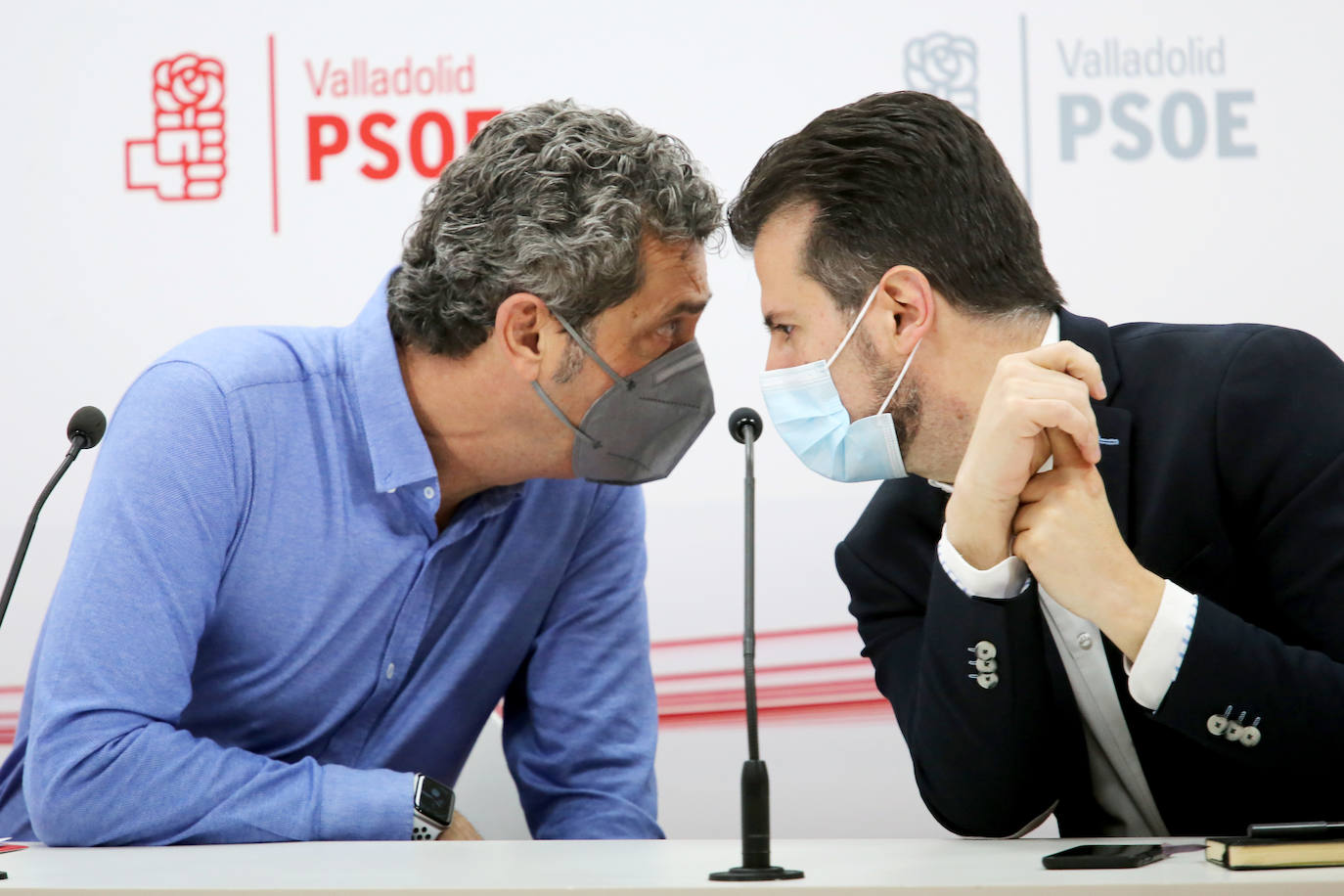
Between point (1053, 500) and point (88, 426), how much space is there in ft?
4.13

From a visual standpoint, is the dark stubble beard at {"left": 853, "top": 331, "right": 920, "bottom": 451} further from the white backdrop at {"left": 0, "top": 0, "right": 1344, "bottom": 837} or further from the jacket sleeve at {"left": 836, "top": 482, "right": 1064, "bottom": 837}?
the white backdrop at {"left": 0, "top": 0, "right": 1344, "bottom": 837}

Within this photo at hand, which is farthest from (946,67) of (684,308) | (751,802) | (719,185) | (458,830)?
(751,802)

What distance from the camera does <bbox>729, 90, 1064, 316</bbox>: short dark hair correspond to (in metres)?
1.82

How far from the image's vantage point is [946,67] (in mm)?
2896

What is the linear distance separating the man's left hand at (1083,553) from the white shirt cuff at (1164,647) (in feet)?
0.04

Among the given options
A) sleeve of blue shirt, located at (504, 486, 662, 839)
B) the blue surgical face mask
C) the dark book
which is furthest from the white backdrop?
the dark book

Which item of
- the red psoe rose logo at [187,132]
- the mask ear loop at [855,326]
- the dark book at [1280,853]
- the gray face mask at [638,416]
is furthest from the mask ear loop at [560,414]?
the red psoe rose logo at [187,132]

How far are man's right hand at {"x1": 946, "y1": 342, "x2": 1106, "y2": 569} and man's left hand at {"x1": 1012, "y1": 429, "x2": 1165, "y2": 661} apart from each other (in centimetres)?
2

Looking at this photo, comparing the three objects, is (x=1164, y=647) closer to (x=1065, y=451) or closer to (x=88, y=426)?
(x=1065, y=451)

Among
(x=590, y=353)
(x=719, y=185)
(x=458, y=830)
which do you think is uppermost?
(x=719, y=185)

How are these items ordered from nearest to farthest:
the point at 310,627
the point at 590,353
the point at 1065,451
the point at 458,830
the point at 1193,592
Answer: the point at 1065,451, the point at 1193,592, the point at 458,830, the point at 310,627, the point at 590,353

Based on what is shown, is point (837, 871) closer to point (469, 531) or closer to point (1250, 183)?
point (469, 531)

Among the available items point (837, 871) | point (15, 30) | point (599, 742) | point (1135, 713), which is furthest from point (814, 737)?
point (15, 30)

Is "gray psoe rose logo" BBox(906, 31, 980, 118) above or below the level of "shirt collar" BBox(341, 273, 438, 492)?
above
